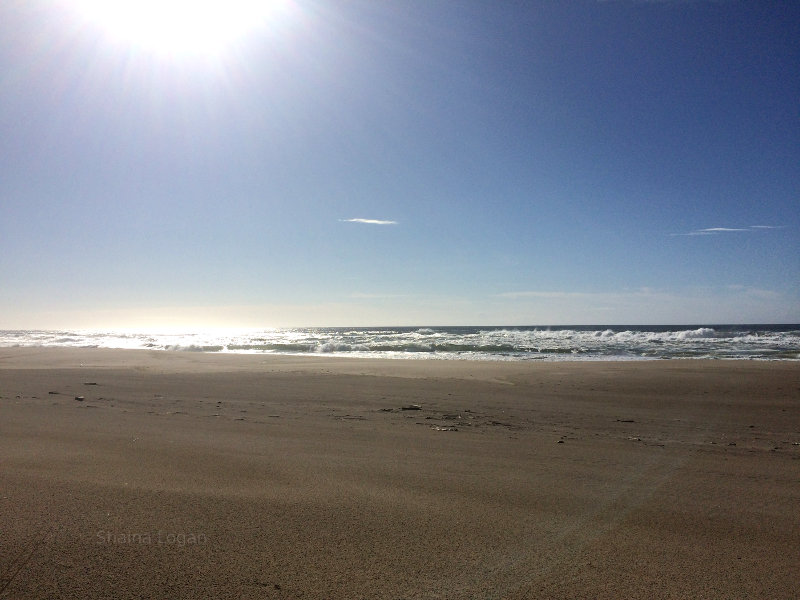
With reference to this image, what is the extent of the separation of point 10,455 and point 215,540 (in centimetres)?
316

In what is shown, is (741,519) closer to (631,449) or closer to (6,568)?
(631,449)

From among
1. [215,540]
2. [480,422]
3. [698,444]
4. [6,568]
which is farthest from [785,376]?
[6,568]

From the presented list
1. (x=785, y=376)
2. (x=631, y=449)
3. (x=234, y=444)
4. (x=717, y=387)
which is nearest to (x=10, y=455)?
(x=234, y=444)

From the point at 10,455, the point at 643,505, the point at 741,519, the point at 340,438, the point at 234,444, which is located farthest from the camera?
the point at 340,438

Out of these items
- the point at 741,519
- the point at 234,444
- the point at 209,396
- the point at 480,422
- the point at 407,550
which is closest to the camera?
the point at 407,550

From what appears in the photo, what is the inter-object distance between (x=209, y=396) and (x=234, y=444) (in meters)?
5.51

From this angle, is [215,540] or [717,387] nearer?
[215,540]

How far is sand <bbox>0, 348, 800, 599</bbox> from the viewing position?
2.71 meters

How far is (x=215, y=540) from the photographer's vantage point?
3102mm

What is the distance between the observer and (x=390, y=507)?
373 cm

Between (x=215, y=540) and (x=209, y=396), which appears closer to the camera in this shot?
(x=215, y=540)

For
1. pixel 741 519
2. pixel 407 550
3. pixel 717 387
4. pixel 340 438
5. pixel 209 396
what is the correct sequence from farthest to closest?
pixel 717 387 < pixel 209 396 < pixel 340 438 < pixel 741 519 < pixel 407 550

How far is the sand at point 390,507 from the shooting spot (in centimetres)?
271

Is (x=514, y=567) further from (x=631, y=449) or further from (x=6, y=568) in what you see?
(x=631, y=449)
